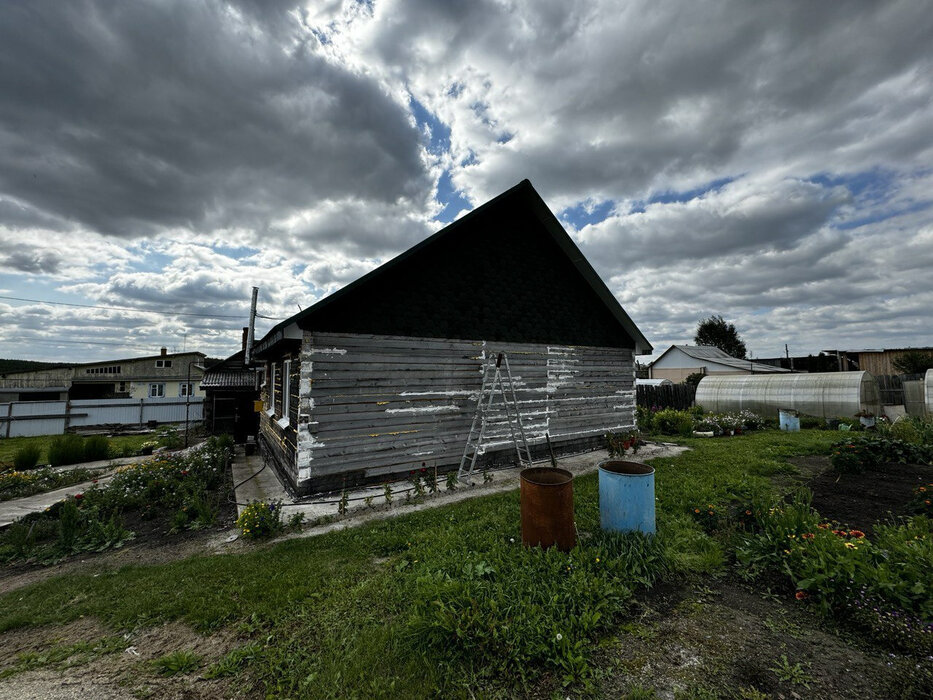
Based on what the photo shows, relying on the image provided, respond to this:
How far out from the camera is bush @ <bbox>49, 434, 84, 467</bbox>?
37.3ft

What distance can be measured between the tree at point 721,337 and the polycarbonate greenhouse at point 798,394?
1541 inches

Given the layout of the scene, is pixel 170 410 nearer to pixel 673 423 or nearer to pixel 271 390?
pixel 271 390

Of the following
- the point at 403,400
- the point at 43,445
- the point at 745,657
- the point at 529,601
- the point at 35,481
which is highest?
the point at 403,400

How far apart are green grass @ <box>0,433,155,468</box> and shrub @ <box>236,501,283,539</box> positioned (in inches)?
432

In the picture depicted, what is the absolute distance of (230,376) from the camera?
18.7 meters

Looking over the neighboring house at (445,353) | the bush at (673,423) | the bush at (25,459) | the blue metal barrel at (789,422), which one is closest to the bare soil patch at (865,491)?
the neighboring house at (445,353)

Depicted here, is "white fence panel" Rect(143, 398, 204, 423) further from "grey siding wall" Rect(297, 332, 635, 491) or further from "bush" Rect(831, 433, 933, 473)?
"bush" Rect(831, 433, 933, 473)

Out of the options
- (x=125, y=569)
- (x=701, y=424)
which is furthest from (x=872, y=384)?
(x=125, y=569)

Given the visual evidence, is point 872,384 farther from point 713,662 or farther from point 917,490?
point 713,662

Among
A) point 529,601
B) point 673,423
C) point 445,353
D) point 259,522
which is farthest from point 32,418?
point 673,423

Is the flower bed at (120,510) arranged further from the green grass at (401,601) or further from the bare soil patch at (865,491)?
the bare soil patch at (865,491)

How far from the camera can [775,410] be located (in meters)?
17.6

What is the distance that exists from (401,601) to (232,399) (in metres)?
15.2

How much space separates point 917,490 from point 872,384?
1546 centimetres
